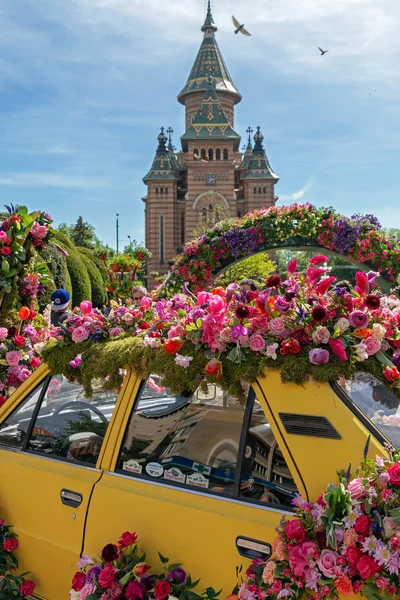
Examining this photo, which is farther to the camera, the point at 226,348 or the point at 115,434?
the point at 115,434

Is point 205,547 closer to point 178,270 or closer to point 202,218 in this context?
point 178,270

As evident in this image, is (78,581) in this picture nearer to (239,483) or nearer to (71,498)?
(71,498)

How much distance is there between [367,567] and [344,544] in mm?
107

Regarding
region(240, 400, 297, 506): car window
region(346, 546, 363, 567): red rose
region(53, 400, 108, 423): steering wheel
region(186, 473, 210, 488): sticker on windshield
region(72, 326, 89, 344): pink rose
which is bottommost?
region(346, 546, 363, 567): red rose

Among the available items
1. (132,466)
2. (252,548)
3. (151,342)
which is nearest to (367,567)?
(252,548)

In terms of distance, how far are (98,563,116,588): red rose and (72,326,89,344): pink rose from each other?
128cm

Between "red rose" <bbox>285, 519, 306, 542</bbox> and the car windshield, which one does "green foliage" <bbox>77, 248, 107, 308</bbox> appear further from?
"red rose" <bbox>285, 519, 306, 542</bbox>

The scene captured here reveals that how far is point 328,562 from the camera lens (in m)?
1.99

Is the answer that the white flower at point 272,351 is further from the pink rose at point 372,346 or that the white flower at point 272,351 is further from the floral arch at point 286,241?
the floral arch at point 286,241

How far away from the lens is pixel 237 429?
2551mm

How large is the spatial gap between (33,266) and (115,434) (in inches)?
130

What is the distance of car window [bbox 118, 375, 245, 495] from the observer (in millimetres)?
2586

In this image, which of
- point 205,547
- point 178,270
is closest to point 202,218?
point 178,270

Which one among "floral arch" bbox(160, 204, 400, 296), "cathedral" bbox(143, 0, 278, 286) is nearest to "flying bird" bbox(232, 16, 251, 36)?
"floral arch" bbox(160, 204, 400, 296)
